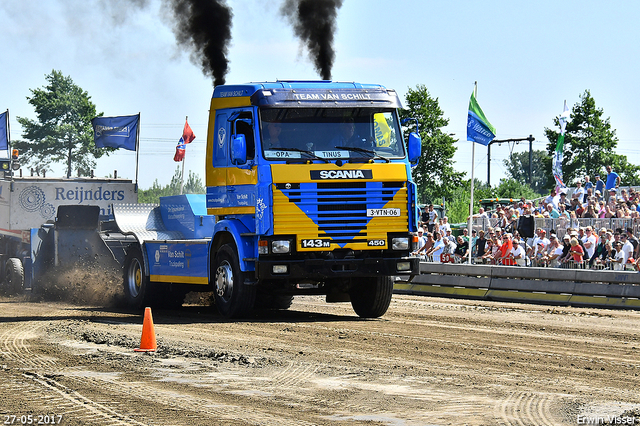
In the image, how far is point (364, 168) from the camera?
12758 millimetres

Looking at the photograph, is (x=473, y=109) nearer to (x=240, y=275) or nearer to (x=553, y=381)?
(x=240, y=275)

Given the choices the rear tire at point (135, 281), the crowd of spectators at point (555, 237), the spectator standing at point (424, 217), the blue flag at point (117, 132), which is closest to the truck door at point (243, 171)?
the rear tire at point (135, 281)

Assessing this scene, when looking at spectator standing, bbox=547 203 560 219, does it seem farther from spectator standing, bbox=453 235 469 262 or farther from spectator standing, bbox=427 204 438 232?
spectator standing, bbox=427 204 438 232

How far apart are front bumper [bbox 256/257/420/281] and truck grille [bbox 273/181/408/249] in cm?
28

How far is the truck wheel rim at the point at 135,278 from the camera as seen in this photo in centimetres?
1645

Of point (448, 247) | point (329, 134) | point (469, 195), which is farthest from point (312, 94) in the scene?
point (469, 195)

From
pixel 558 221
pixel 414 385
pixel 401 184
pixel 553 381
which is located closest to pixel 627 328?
pixel 401 184

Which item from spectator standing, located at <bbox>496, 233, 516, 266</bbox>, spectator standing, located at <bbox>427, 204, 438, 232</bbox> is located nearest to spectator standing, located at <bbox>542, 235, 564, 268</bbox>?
spectator standing, located at <bbox>496, 233, 516, 266</bbox>

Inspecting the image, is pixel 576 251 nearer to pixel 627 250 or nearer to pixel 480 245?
pixel 627 250

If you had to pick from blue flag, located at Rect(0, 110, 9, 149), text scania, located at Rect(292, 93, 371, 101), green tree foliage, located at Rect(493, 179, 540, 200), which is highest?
green tree foliage, located at Rect(493, 179, 540, 200)

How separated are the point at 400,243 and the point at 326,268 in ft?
3.84

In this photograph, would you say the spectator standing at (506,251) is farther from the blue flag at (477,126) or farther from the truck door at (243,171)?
the truck door at (243,171)

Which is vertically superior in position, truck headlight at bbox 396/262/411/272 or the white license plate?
the white license plate

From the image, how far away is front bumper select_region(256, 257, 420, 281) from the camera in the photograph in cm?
1271
